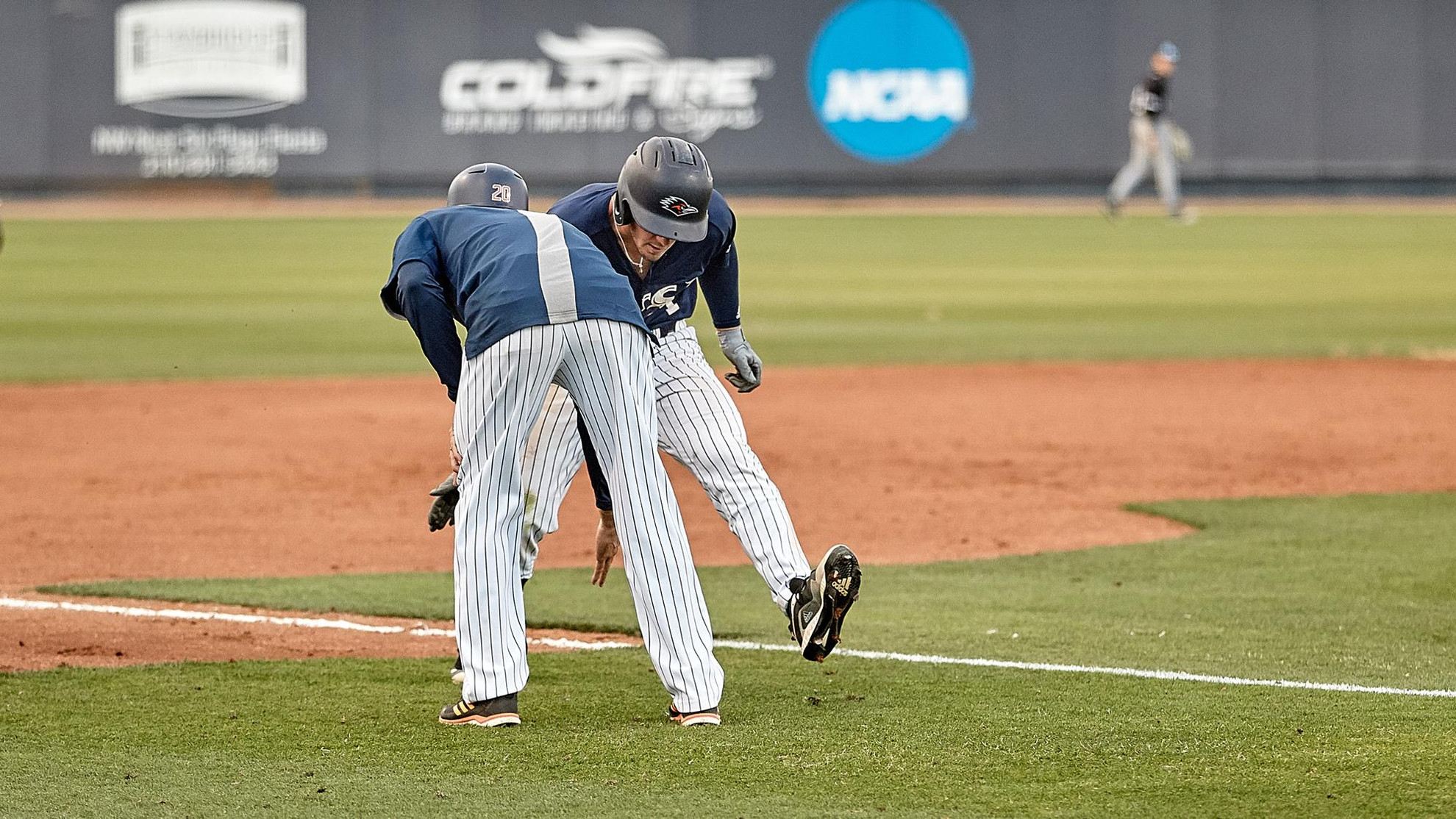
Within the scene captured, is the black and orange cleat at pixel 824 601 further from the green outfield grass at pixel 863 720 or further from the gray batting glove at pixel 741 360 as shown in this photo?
the gray batting glove at pixel 741 360

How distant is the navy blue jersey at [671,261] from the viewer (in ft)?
16.5

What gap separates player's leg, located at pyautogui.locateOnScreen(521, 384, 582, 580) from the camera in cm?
534

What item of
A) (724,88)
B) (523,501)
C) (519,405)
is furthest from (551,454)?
(724,88)

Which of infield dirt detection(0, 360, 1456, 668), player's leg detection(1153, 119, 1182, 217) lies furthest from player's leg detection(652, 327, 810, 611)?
player's leg detection(1153, 119, 1182, 217)

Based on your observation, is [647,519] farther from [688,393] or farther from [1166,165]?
[1166,165]

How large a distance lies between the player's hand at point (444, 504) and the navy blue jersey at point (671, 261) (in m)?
0.71

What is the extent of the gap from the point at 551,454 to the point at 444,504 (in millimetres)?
401

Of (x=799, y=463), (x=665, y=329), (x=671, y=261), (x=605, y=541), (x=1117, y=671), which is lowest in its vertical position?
(x=799, y=463)

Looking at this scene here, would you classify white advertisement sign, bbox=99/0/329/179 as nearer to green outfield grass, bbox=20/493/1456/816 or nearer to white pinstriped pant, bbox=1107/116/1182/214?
white pinstriped pant, bbox=1107/116/1182/214

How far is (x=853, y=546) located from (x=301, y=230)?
20.8 m

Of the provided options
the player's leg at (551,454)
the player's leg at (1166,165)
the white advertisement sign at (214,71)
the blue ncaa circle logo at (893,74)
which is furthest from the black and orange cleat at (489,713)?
the white advertisement sign at (214,71)

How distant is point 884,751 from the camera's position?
175 inches

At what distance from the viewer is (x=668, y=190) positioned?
185 inches

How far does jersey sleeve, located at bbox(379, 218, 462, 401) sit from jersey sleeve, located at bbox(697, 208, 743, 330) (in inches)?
35.7
